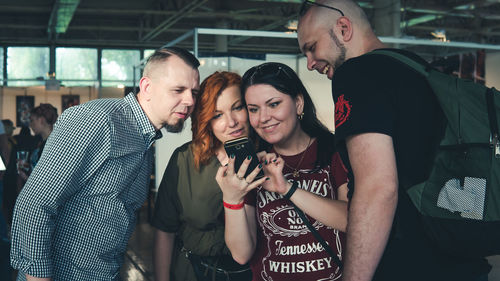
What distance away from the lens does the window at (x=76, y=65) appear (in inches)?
615

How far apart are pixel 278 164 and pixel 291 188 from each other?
9 cm

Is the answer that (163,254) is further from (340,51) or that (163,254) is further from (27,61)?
(27,61)

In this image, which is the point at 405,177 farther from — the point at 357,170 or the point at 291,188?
the point at 291,188

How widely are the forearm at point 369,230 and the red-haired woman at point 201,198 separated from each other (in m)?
0.77

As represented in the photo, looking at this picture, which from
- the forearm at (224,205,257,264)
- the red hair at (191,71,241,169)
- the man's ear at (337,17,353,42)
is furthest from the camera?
the red hair at (191,71,241,169)

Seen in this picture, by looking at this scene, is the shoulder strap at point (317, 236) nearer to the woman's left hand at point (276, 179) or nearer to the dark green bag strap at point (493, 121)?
the woman's left hand at point (276, 179)

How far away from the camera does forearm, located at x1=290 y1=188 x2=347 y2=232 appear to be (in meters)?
1.51

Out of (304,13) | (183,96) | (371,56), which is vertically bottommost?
(183,96)

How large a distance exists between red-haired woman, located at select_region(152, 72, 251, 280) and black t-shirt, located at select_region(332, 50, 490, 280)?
0.80m

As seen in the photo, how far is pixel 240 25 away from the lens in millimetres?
14812

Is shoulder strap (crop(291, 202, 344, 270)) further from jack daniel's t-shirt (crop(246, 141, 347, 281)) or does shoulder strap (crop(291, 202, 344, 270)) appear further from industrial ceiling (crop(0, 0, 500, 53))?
industrial ceiling (crop(0, 0, 500, 53))

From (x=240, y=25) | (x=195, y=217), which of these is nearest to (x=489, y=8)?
(x=240, y=25)

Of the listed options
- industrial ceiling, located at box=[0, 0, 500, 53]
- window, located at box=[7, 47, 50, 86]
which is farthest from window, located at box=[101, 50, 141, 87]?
window, located at box=[7, 47, 50, 86]

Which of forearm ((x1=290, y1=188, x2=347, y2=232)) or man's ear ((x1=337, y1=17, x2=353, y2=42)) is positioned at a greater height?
man's ear ((x1=337, y1=17, x2=353, y2=42))
